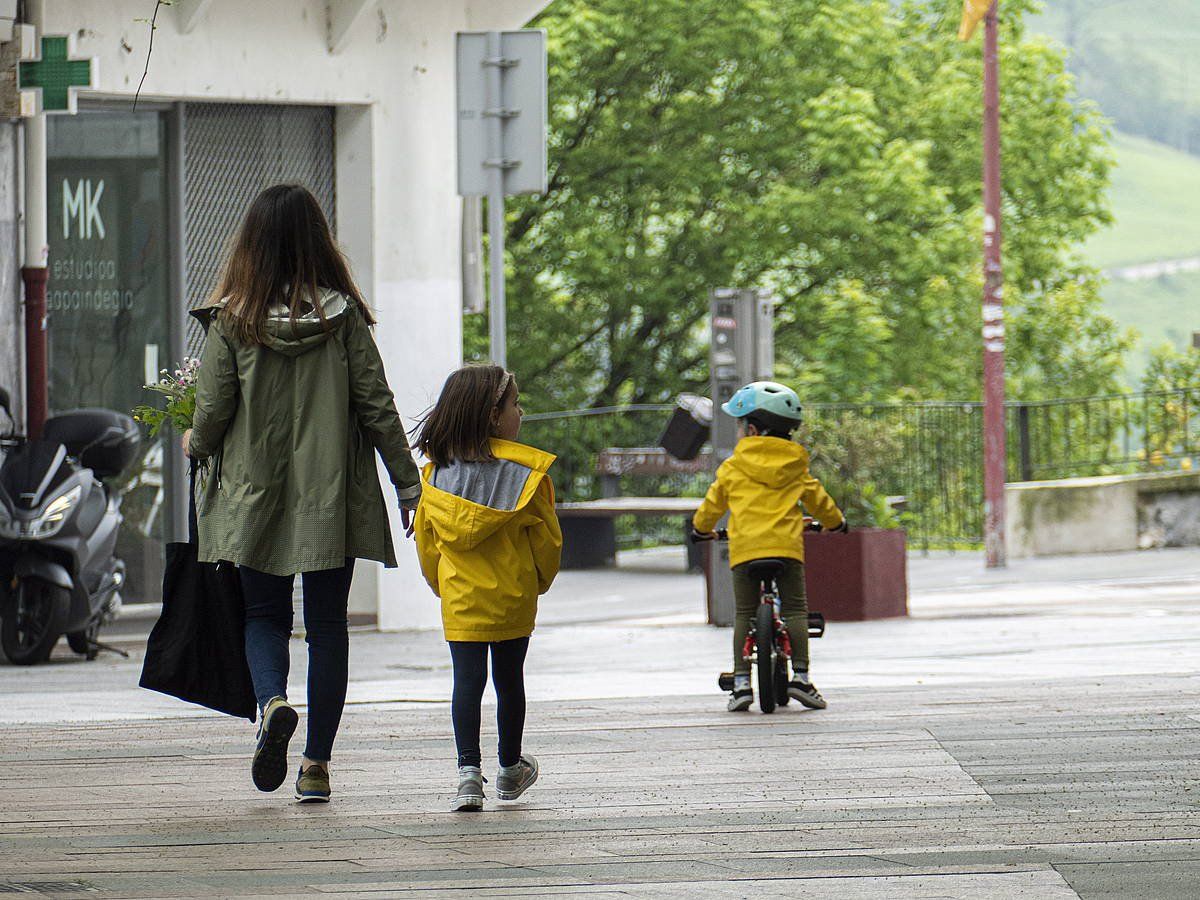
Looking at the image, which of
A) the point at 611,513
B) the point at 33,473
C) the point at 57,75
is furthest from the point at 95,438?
the point at 611,513

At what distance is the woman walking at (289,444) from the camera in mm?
6227

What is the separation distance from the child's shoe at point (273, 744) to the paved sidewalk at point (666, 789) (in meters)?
0.12

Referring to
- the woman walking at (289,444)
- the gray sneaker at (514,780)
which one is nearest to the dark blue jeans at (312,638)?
the woman walking at (289,444)

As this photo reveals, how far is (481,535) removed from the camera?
627 cm

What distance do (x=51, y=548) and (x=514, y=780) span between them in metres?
5.67

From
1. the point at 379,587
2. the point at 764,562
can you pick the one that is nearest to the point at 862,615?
the point at 379,587

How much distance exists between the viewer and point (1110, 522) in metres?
21.1

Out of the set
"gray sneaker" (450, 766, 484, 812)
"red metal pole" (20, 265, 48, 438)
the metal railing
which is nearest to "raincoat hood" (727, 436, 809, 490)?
"gray sneaker" (450, 766, 484, 812)

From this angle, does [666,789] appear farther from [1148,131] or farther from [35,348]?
[1148,131]

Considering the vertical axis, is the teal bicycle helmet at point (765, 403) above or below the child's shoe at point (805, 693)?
above

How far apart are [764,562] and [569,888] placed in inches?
160

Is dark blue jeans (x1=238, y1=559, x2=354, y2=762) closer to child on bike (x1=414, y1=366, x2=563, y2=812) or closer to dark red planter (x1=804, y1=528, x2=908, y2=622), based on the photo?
child on bike (x1=414, y1=366, x2=563, y2=812)

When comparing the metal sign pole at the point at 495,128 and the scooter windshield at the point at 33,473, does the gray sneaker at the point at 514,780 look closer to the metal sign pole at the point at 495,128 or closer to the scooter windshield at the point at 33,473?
the metal sign pole at the point at 495,128

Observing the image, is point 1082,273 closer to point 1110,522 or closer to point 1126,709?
point 1110,522
